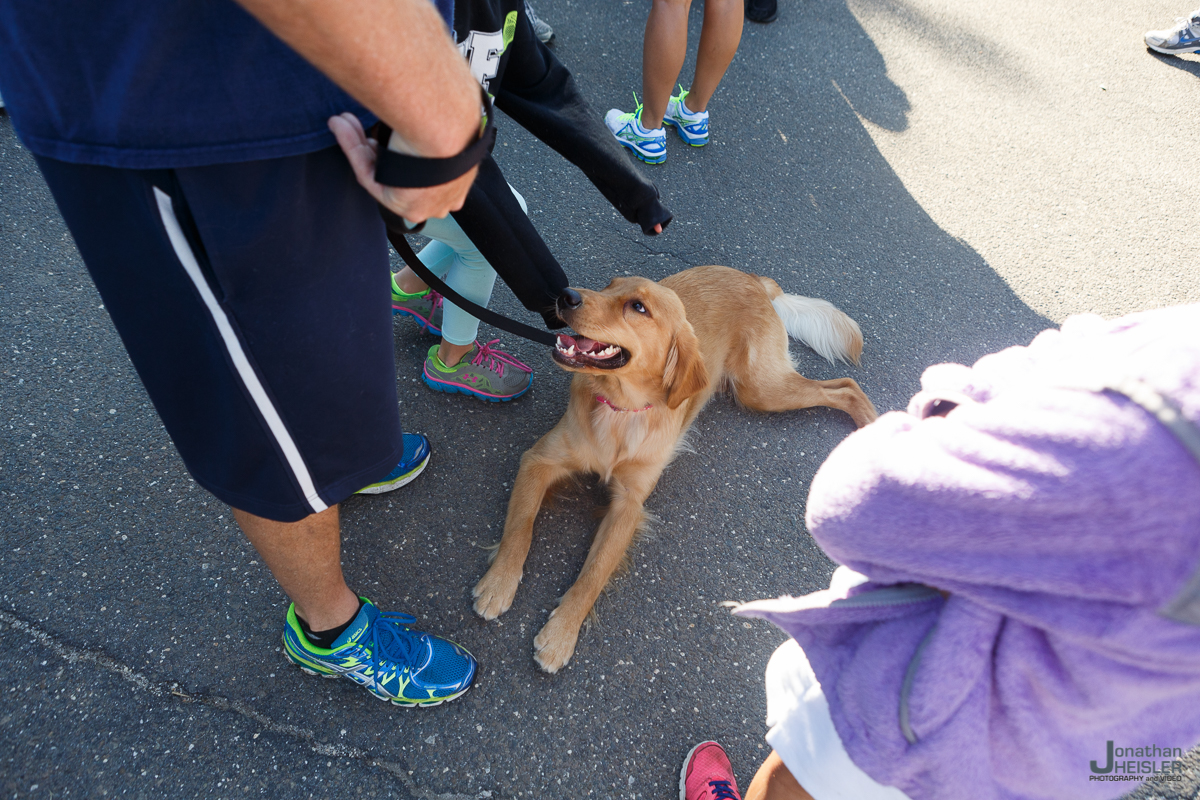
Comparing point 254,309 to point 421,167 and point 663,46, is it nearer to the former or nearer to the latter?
point 421,167

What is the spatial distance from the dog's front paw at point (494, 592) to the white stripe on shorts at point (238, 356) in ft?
3.25

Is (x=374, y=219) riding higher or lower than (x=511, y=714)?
higher

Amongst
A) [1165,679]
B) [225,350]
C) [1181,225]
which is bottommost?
[1181,225]

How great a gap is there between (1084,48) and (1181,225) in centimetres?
269

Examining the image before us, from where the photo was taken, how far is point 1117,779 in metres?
1.01

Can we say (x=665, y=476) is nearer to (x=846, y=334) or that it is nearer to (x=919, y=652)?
(x=846, y=334)

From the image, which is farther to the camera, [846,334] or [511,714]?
[846,334]

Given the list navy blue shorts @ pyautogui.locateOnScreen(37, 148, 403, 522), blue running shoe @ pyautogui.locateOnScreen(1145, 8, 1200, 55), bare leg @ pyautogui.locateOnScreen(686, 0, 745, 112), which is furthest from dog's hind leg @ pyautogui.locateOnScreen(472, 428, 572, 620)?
blue running shoe @ pyautogui.locateOnScreen(1145, 8, 1200, 55)

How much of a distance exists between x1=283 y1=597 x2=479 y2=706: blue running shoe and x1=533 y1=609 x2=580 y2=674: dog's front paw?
0.73 ft

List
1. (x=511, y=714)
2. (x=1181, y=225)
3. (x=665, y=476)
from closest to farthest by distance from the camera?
(x=511, y=714) → (x=665, y=476) → (x=1181, y=225)

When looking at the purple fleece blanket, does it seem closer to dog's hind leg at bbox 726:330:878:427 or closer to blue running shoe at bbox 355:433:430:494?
blue running shoe at bbox 355:433:430:494

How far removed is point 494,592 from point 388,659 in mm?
435

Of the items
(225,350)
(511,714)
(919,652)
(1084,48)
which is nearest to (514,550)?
(511,714)

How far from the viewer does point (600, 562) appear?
230 cm
